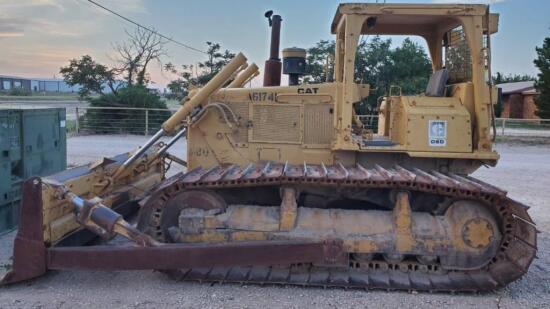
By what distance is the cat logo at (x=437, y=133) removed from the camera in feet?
17.5

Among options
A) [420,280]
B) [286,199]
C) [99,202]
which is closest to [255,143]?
[286,199]

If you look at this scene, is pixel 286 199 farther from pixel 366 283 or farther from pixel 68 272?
pixel 68 272

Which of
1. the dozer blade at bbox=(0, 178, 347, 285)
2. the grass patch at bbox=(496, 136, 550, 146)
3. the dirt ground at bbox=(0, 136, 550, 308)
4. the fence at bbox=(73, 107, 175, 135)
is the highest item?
the fence at bbox=(73, 107, 175, 135)

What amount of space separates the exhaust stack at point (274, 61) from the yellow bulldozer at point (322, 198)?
675mm

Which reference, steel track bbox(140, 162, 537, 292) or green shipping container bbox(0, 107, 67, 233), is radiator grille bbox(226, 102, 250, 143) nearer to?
steel track bbox(140, 162, 537, 292)

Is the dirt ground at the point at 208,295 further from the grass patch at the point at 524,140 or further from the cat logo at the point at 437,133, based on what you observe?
the grass patch at the point at 524,140

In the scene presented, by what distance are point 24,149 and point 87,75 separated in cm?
2318

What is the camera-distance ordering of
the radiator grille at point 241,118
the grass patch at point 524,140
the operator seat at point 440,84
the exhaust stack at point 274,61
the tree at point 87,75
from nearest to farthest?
the operator seat at point 440,84, the radiator grille at point 241,118, the exhaust stack at point 274,61, the grass patch at point 524,140, the tree at point 87,75

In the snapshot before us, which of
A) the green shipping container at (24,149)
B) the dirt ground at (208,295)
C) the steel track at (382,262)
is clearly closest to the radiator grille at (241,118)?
the steel track at (382,262)

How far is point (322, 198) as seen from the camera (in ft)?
18.4

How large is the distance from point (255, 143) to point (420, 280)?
2344 millimetres

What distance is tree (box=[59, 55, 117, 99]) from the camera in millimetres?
28875

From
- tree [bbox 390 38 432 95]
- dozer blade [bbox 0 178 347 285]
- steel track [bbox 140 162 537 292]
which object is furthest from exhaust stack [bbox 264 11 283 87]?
tree [bbox 390 38 432 95]

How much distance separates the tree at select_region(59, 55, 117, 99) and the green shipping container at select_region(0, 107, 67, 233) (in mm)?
21383
